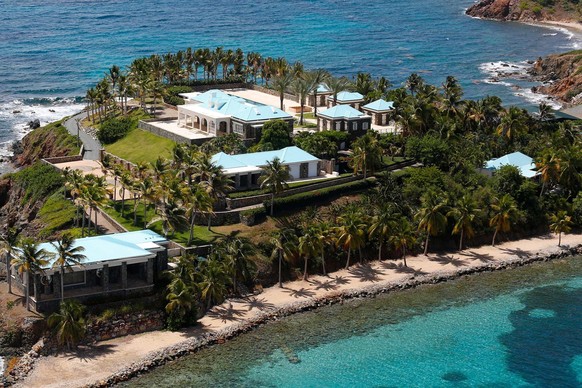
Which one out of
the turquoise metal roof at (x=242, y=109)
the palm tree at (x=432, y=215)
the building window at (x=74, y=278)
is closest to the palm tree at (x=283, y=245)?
the palm tree at (x=432, y=215)

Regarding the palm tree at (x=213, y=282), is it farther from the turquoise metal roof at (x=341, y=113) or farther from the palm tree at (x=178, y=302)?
the turquoise metal roof at (x=341, y=113)

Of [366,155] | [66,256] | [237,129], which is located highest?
[237,129]

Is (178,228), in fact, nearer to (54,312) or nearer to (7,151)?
(54,312)

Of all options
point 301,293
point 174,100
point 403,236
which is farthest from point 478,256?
point 174,100

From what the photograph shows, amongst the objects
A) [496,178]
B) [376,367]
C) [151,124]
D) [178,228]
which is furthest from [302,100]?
[376,367]

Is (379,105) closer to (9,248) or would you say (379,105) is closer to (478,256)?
(478,256)

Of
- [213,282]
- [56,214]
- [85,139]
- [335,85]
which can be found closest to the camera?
[213,282]

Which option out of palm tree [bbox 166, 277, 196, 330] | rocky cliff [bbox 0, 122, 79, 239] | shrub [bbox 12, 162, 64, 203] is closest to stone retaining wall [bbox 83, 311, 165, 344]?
palm tree [bbox 166, 277, 196, 330]
